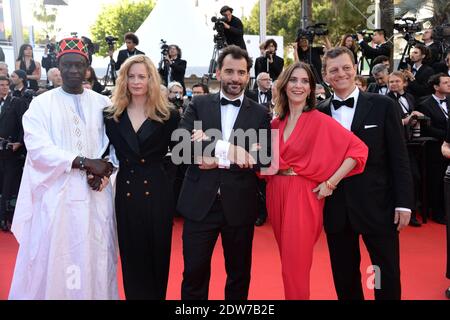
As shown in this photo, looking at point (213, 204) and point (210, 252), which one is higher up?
point (213, 204)

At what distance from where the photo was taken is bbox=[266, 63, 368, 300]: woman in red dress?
2.92 m

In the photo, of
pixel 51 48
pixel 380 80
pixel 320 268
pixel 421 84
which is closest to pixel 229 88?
pixel 320 268

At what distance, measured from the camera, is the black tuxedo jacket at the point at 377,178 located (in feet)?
9.98

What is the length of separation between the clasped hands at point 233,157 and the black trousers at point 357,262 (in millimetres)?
792

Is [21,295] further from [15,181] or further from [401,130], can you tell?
[15,181]

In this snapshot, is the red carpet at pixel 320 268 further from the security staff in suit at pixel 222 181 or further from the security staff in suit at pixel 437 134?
the security staff in suit at pixel 222 181

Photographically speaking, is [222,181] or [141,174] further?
[141,174]

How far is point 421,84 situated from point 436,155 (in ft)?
5.71

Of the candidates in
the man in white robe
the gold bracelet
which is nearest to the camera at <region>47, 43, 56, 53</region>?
the man in white robe

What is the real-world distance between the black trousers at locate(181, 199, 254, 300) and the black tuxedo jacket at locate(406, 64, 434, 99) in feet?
17.6

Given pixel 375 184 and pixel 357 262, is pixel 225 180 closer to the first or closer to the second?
pixel 375 184

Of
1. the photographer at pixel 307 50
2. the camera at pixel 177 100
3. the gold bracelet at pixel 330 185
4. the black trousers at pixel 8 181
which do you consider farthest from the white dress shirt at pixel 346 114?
the photographer at pixel 307 50

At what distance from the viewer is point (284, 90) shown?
3102 millimetres

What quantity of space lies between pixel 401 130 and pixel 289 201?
864 millimetres
